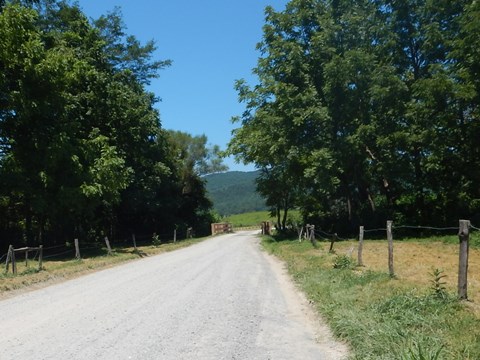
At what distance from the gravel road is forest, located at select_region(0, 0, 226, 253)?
13.4 meters

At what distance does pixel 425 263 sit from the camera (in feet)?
51.7

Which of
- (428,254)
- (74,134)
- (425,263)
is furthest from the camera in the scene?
Result: (74,134)

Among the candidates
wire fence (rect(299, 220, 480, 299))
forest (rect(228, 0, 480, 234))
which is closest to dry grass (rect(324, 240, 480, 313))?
wire fence (rect(299, 220, 480, 299))

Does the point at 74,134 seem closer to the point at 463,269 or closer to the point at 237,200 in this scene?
the point at 463,269

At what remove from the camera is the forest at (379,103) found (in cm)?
2625

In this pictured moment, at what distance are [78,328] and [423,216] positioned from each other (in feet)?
88.5

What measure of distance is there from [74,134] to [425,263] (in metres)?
21.5

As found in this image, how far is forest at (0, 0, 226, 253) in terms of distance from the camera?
24.2m

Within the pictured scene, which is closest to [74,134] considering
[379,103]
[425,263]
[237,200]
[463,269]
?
[379,103]

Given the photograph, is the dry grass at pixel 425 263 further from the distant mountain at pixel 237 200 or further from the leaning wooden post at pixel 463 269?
the distant mountain at pixel 237 200

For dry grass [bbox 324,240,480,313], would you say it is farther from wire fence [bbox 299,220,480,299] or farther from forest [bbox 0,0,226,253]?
forest [bbox 0,0,226,253]

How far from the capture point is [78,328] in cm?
787

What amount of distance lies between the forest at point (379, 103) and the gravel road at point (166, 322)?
54.4 ft

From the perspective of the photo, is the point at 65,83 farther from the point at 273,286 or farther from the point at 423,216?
the point at 423,216
